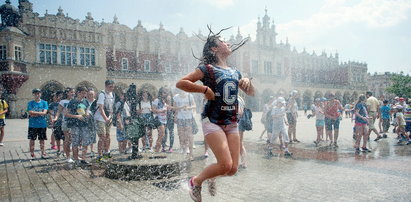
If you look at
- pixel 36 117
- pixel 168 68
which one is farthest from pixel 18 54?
pixel 36 117

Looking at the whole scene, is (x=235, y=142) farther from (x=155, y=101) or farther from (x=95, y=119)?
(x=155, y=101)

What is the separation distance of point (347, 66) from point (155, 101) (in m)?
68.7

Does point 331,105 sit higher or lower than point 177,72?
lower

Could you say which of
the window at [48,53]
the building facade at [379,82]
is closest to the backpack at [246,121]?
the window at [48,53]

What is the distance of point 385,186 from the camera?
175 inches

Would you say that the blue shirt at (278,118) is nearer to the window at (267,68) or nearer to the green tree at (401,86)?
the window at (267,68)

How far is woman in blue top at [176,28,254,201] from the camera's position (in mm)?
2965

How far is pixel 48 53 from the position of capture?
1179 inches

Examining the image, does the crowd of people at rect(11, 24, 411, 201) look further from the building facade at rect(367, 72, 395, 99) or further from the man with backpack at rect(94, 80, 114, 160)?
the building facade at rect(367, 72, 395, 99)

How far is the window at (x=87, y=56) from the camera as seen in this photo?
3167cm

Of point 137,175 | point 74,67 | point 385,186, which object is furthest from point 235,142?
point 74,67

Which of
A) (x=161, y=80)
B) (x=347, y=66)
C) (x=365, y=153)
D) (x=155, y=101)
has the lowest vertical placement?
(x=365, y=153)

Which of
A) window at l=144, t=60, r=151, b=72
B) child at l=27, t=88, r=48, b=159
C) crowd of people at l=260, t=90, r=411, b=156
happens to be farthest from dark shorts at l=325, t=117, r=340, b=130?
window at l=144, t=60, r=151, b=72

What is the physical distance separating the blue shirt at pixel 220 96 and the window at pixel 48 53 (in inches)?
1246
